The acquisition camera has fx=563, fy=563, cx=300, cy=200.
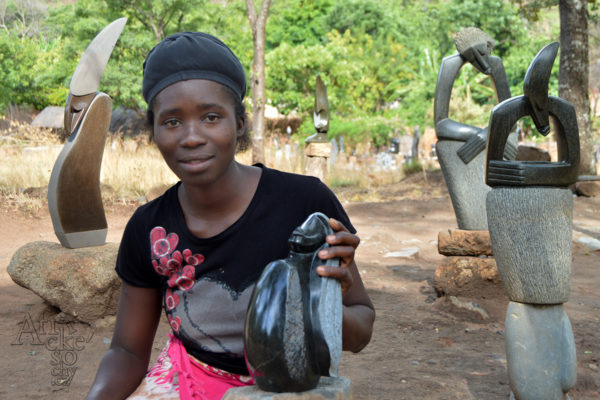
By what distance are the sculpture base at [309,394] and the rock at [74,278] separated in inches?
142

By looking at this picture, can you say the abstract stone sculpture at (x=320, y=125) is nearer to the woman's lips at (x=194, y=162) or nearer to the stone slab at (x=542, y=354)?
the stone slab at (x=542, y=354)

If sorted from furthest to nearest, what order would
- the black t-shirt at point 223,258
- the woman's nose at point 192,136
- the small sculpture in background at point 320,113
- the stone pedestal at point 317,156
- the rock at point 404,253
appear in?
Result: the stone pedestal at point 317,156
the small sculpture in background at point 320,113
the rock at point 404,253
the black t-shirt at point 223,258
the woman's nose at point 192,136

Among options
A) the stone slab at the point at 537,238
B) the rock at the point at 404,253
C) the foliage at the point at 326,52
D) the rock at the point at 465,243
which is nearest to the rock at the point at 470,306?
the rock at the point at 465,243

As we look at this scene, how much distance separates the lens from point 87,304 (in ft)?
14.4

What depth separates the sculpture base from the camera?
985 mm

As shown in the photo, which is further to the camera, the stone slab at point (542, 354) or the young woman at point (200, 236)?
the stone slab at point (542, 354)

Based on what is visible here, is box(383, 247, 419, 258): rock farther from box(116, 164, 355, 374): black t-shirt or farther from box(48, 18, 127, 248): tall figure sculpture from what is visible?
box(116, 164, 355, 374): black t-shirt

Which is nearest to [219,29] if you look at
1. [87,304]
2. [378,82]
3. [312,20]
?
[378,82]

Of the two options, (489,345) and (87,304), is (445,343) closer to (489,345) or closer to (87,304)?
(489,345)

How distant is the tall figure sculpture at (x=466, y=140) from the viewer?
14.7 ft

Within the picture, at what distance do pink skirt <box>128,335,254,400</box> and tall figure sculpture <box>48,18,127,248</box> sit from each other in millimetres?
3079

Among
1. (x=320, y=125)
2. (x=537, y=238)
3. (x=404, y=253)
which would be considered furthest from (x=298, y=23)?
(x=537, y=238)

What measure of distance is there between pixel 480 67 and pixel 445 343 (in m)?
2.24

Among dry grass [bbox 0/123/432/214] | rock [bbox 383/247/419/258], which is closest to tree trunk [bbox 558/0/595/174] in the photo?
dry grass [bbox 0/123/432/214]
